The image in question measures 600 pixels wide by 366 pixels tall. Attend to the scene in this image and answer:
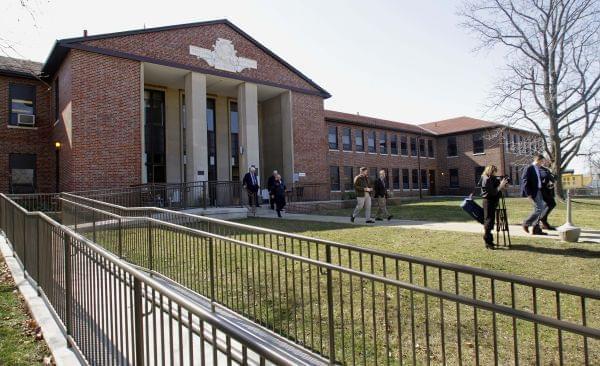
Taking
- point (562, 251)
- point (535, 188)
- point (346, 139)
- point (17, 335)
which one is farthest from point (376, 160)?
point (17, 335)

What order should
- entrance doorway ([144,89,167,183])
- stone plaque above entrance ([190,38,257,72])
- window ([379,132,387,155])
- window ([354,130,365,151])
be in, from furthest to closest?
window ([379,132,387,155])
window ([354,130,365,151])
entrance doorway ([144,89,167,183])
stone plaque above entrance ([190,38,257,72])

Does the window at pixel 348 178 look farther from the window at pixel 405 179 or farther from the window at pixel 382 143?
the window at pixel 405 179

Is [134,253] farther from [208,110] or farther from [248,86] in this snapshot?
[208,110]

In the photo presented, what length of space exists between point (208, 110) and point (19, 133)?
9378 mm

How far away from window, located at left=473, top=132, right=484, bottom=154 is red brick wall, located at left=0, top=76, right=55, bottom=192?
37.4m

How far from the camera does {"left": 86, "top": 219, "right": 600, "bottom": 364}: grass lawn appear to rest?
3750 mm

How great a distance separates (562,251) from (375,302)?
16.7 ft

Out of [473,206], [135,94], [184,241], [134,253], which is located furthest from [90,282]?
[135,94]

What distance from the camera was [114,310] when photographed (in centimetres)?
304

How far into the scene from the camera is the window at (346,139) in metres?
34.3

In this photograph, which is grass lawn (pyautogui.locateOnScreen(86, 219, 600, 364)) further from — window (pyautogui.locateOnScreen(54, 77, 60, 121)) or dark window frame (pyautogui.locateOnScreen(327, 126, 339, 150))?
dark window frame (pyautogui.locateOnScreen(327, 126, 339, 150))

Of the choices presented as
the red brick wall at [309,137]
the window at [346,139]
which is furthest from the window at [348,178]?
the red brick wall at [309,137]

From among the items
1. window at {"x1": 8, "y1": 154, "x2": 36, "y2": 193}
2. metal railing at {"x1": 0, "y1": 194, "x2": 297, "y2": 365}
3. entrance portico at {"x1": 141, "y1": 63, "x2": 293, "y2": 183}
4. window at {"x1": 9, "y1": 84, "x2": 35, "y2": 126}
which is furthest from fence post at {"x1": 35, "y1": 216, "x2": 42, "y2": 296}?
window at {"x1": 9, "y1": 84, "x2": 35, "y2": 126}

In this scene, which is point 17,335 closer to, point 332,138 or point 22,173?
point 22,173
